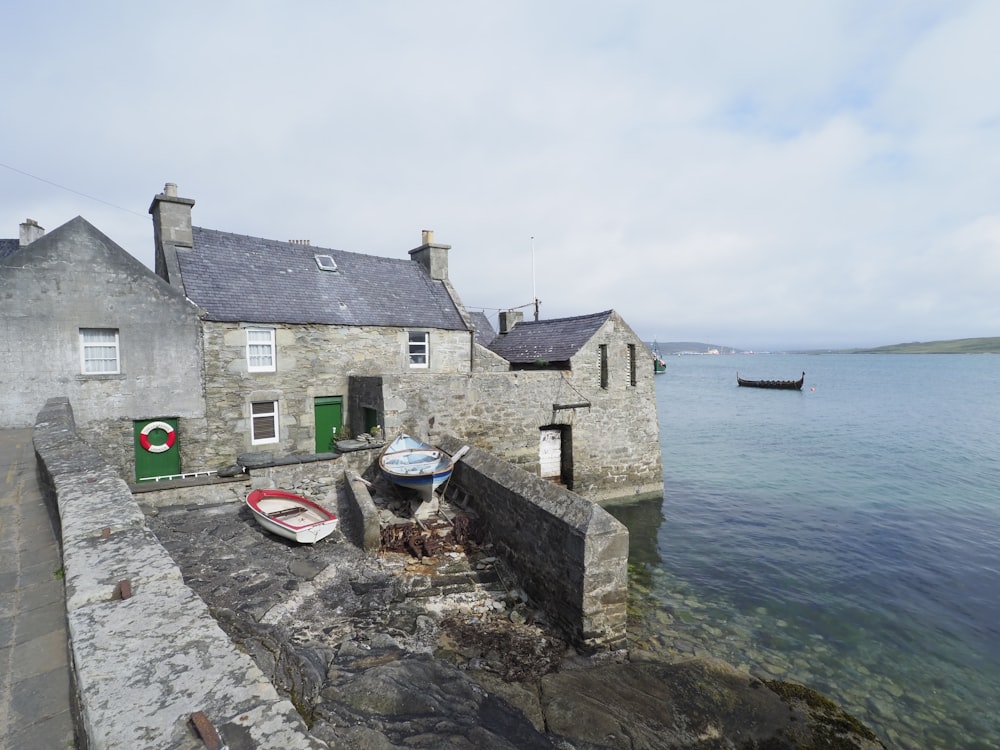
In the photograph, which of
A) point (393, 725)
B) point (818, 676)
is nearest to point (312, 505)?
point (393, 725)

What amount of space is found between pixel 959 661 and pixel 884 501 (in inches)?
488

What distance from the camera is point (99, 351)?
45.5 feet

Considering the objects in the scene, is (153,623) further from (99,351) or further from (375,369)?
(375,369)

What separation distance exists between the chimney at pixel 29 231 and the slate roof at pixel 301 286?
4.35m

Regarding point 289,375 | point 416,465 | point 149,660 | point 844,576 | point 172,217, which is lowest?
point 844,576

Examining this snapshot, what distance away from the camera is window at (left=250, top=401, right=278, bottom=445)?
1630cm

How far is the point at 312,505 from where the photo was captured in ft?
36.2

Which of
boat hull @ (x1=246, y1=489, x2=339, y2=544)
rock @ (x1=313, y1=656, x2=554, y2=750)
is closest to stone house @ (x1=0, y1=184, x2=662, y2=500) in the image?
boat hull @ (x1=246, y1=489, x2=339, y2=544)

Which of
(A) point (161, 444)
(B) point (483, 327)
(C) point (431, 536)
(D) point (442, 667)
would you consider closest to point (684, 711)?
(D) point (442, 667)

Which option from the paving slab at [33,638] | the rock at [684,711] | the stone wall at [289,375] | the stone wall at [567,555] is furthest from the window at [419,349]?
the paving slab at [33,638]

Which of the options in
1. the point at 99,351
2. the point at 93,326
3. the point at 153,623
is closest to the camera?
the point at 153,623

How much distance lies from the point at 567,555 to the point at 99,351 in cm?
1378

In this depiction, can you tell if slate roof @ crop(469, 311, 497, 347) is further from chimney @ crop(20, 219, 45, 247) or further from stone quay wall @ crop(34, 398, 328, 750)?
stone quay wall @ crop(34, 398, 328, 750)

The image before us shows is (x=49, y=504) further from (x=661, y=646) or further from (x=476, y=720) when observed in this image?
(x=661, y=646)
